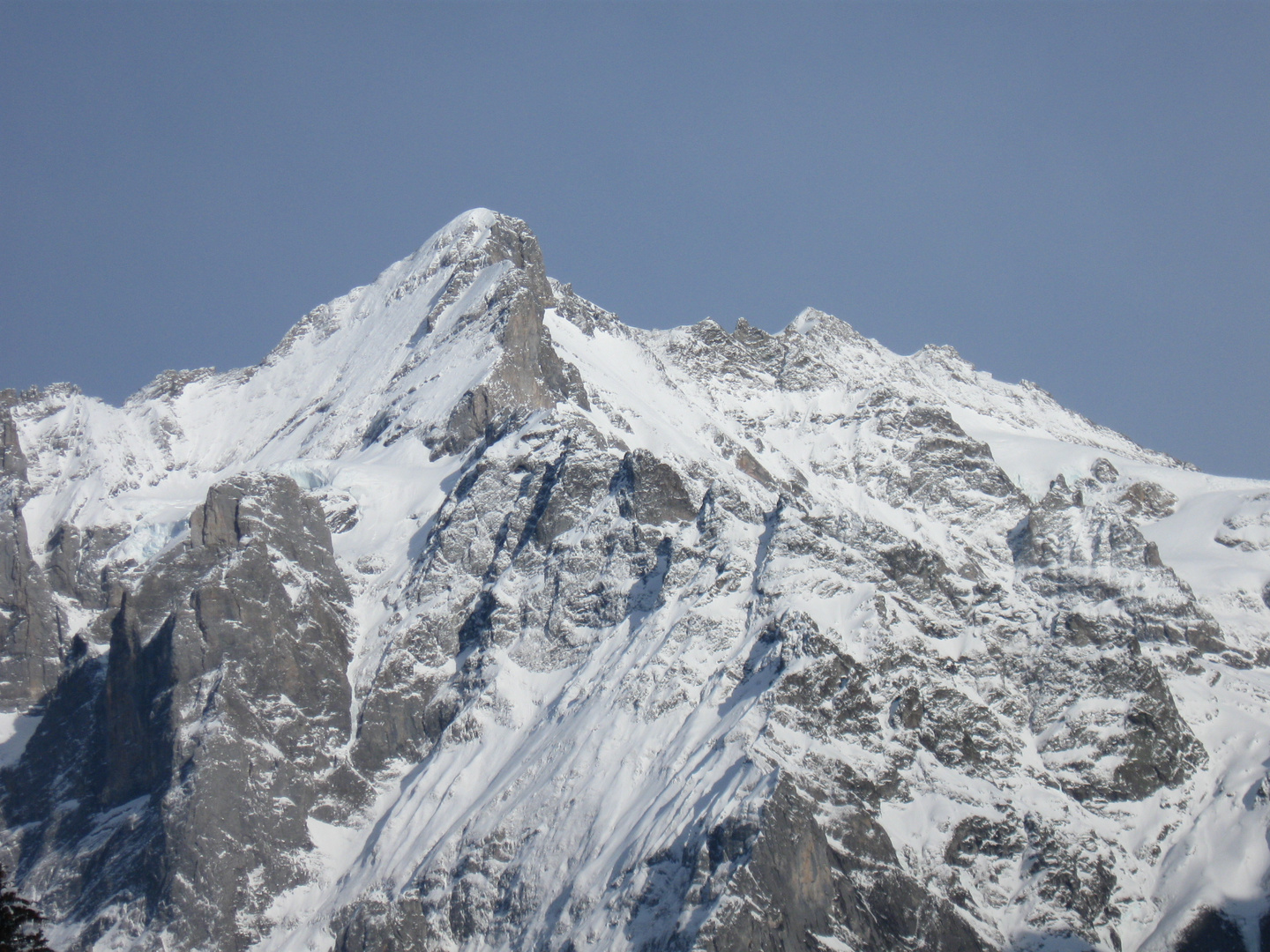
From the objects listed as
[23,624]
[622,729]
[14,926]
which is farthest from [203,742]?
[14,926]

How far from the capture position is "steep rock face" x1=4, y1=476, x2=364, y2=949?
130m

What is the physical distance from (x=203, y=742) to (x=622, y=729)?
121 ft

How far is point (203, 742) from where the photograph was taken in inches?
5389

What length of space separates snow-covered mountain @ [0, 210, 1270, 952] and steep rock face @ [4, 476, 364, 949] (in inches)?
13.8

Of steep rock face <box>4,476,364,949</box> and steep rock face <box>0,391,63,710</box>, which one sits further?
steep rock face <box>0,391,63,710</box>

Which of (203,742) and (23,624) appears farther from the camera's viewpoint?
(23,624)

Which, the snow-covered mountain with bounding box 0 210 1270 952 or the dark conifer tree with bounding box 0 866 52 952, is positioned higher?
the snow-covered mountain with bounding box 0 210 1270 952

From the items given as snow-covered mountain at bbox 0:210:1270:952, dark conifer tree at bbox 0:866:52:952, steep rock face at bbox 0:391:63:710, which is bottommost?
dark conifer tree at bbox 0:866:52:952

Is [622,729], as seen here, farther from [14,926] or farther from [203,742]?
[14,926]

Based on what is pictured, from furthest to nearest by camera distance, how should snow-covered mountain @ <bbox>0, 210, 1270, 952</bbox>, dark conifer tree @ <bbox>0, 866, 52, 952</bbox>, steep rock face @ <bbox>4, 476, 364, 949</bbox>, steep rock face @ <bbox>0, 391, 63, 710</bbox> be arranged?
steep rock face @ <bbox>0, 391, 63, 710</bbox> < steep rock face @ <bbox>4, 476, 364, 949</bbox> < snow-covered mountain @ <bbox>0, 210, 1270, 952</bbox> < dark conifer tree @ <bbox>0, 866, 52, 952</bbox>

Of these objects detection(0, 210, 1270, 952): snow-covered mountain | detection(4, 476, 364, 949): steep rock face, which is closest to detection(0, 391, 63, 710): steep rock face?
detection(0, 210, 1270, 952): snow-covered mountain

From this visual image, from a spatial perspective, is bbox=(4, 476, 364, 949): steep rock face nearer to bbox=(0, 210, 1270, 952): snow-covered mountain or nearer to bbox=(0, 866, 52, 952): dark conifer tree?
bbox=(0, 210, 1270, 952): snow-covered mountain

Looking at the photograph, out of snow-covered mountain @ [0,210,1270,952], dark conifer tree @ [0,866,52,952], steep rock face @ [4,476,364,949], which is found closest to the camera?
dark conifer tree @ [0,866,52,952]

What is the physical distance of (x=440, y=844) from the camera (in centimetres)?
12762
